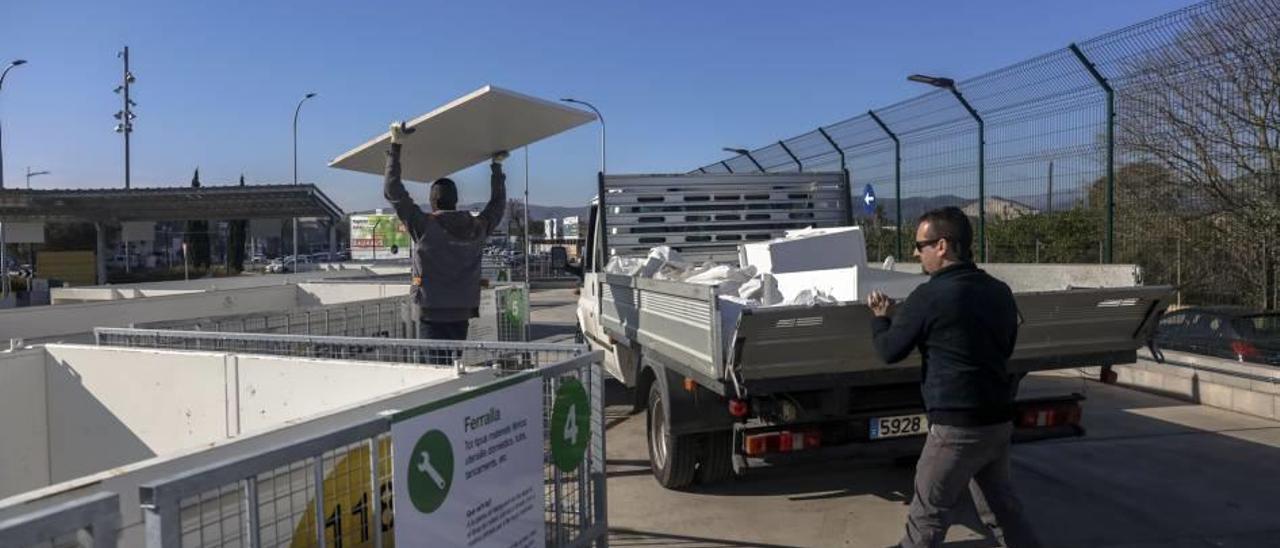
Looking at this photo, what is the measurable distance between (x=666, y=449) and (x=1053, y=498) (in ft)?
8.36

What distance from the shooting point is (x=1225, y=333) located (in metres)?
9.25

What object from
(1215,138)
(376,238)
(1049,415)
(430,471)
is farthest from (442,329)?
(376,238)

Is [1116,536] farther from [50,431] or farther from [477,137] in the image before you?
[50,431]

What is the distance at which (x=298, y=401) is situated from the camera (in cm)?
459

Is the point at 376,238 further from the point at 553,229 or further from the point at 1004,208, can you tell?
the point at 1004,208

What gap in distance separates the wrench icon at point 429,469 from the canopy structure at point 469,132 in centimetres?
246

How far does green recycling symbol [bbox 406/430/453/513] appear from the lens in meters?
2.65

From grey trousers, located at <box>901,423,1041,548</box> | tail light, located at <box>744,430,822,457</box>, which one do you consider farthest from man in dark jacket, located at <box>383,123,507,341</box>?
grey trousers, located at <box>901,423,1041,548</box>

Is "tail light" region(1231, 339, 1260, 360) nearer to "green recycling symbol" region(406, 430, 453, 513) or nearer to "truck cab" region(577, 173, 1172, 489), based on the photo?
"truck cab" region(577, 173, 1172, 489)

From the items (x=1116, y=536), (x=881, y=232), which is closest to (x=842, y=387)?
(x=1116, y=536)

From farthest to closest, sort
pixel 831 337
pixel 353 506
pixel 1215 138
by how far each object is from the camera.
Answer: pixel 1215 138 < pixel 831 337 < pixel 353 506

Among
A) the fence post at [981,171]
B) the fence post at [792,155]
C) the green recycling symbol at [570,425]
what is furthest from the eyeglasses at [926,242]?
the fence post at [792,155]

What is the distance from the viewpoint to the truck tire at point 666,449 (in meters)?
5.73

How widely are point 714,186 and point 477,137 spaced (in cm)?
343
